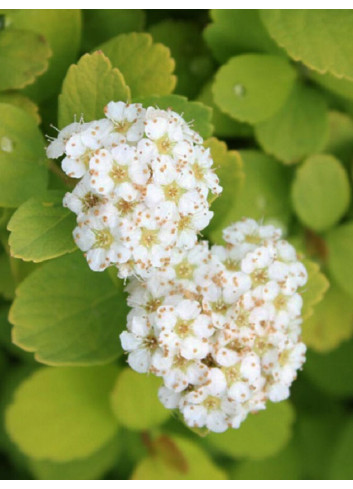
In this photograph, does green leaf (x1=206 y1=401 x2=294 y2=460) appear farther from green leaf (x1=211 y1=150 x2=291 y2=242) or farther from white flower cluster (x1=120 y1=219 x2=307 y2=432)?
green leaf (x1=211 y1=150 x2=291 y2=242)

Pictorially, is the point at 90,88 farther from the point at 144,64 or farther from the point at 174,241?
the point at 174,241

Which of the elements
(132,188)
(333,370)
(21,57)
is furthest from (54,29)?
(333,370)

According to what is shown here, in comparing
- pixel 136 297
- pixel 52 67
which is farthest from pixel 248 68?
pixel 136 297

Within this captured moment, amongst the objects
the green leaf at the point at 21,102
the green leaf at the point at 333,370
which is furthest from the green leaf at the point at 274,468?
the green leaf at the point at 21,102

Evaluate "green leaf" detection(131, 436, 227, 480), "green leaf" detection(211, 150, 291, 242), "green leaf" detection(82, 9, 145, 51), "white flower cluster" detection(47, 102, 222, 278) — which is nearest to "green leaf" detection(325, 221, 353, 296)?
"green leaf" detection(211, 150, 291, 242)

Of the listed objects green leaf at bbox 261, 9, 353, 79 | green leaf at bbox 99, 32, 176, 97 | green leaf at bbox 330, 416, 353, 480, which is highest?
green leaf at bbox 261, 9, 353, 79
